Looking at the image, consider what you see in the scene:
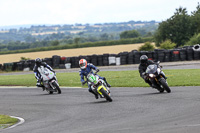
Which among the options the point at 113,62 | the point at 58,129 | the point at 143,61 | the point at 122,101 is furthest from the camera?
the point at 113,62

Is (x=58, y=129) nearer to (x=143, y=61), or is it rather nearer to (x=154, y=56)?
(x=143, y=61)

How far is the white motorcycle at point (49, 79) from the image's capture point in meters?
19.4

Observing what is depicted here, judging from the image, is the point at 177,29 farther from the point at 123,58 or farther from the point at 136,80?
the point at 136,80

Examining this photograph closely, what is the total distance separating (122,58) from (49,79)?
67.9 feet

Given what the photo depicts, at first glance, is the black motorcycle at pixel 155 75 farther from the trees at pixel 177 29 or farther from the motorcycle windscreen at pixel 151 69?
the trees at pixel 177 29


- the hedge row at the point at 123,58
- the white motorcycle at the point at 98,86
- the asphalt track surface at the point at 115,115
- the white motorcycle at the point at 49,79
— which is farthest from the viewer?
the hedge row at the point at 123,58

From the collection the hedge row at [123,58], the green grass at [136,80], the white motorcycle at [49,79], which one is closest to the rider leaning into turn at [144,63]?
the green grass at [136,80]

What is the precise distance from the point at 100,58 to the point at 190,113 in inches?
1180

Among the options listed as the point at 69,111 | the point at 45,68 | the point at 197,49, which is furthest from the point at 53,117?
the point at 197,49

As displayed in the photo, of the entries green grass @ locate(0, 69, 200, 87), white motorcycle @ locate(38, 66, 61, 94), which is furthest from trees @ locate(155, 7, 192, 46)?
white motorcycle @ locate(38, 66, 61, 94)

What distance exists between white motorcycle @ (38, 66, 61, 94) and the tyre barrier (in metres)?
18.7

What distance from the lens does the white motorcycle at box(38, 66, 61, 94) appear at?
1936cm

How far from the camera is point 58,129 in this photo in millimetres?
9586

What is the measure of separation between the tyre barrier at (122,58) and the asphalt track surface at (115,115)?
21.9m
